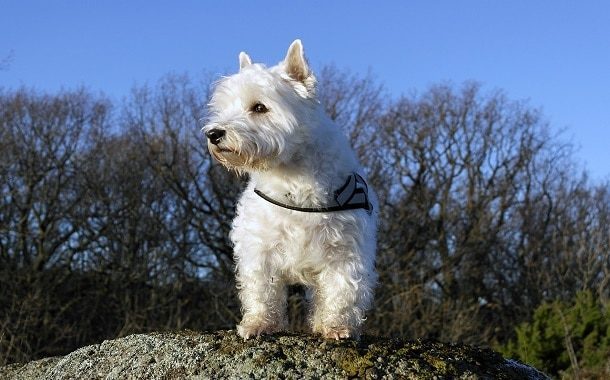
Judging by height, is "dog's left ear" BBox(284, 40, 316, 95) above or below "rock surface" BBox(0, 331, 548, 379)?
above

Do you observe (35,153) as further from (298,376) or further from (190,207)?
(298,376)

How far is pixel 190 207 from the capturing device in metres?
30.9

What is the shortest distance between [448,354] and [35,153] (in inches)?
1095

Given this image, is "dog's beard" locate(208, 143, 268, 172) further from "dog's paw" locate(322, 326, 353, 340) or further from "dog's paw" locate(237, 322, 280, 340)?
"dog's paw" locate(322, 326, 353, 340)

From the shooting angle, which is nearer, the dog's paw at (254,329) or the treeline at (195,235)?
the dog's paw at (254,329)

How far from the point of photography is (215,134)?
572cm

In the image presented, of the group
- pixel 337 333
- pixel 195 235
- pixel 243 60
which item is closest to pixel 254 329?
pixel 337 333

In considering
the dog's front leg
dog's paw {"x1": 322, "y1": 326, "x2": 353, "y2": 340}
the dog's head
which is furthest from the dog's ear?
dog's paw {"x1": 322, "y1": 326, "x2": 353, "y2": 340}

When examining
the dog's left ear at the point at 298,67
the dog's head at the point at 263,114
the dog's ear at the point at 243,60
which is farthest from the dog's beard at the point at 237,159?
the dog's ear at the point at 243,60

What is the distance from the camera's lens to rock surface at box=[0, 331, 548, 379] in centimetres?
505

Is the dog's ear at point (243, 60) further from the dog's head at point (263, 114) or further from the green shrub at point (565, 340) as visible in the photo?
the green shrub at point (565, 340)

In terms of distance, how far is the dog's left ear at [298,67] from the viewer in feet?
20.2

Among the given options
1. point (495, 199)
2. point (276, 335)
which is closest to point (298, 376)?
point (276, 335)

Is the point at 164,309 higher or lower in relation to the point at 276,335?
higher
